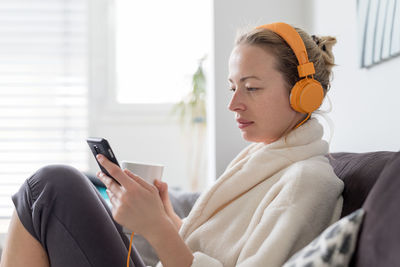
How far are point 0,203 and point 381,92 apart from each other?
2.87 meters

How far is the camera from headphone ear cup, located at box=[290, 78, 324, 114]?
1.15 meters

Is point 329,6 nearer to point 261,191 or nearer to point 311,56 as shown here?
point 311,56

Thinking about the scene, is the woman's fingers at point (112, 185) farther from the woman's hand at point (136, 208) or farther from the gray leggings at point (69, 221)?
the gray leggings at point (69, 221)

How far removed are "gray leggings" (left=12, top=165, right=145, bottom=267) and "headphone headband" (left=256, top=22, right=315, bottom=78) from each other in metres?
0.61

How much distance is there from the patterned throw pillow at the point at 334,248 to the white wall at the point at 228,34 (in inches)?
63.8

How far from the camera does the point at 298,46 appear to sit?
1.18 m

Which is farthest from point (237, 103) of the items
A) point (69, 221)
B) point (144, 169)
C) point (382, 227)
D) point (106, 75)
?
point (106, 75)

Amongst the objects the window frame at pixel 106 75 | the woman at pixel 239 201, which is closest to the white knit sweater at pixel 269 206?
the woman at pixel 239 201

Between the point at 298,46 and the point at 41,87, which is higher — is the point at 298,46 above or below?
above

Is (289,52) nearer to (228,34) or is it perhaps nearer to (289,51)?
(289,51)

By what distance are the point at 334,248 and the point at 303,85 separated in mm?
575

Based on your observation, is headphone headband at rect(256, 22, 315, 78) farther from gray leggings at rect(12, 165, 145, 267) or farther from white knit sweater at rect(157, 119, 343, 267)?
gray leggings at rect(12, 165, 145, 267)

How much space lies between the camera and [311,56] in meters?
1.22

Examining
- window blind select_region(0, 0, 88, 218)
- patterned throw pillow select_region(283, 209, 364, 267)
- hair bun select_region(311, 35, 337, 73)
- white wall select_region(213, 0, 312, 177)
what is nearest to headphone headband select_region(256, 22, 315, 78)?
hair bun select_region(311, 35, 337, 73)
